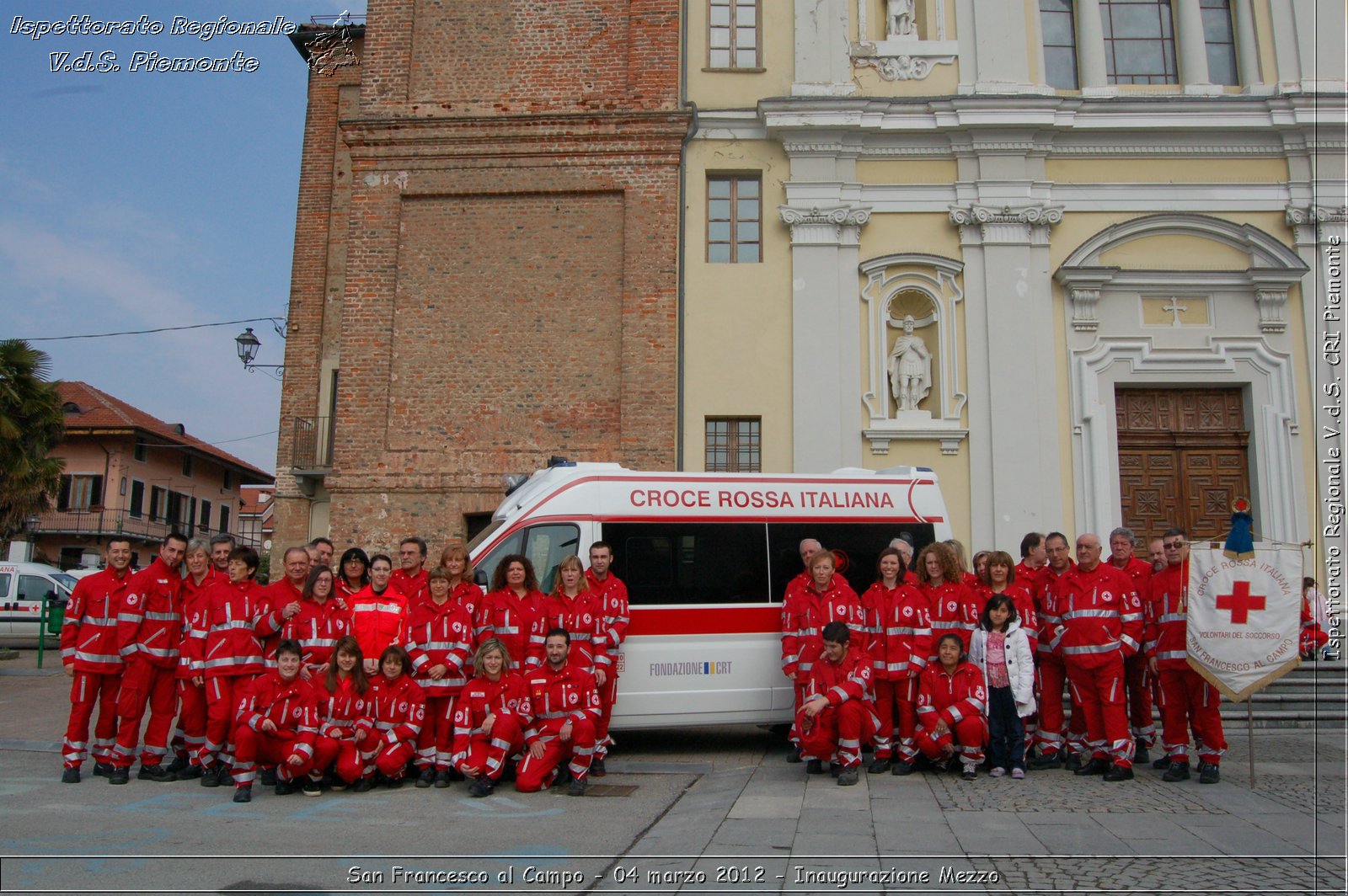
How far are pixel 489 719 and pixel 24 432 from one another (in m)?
15.4

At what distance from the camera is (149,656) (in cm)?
826

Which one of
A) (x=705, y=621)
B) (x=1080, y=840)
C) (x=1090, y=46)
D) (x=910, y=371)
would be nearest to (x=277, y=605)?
(x=705, y=621)

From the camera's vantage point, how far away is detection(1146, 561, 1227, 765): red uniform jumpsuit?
7805 millimetres

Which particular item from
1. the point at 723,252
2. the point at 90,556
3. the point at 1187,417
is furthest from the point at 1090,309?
the point at 90,556

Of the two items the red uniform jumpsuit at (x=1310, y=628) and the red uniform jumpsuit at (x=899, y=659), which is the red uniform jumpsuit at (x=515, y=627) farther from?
the red uniform jumpsuit at (x=1310, y=628)

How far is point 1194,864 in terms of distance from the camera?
17.4 ft

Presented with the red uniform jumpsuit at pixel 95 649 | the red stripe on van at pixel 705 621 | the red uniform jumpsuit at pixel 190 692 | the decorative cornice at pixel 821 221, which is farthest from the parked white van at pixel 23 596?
the red stripe on van at pixel 705 621

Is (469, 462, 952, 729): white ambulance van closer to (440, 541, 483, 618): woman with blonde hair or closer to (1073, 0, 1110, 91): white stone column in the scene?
(440, 541, 483, 618): woman with blonde hair

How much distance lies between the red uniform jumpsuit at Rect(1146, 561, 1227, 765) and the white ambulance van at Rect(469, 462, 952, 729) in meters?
2.19

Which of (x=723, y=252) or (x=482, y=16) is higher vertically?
(x=482, y=16)

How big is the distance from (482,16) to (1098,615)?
43.7 ft

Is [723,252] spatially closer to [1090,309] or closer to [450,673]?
[1090,309]

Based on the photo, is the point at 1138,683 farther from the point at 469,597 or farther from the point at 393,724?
the point at 393,724

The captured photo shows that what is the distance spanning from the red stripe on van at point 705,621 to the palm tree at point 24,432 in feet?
44.3
